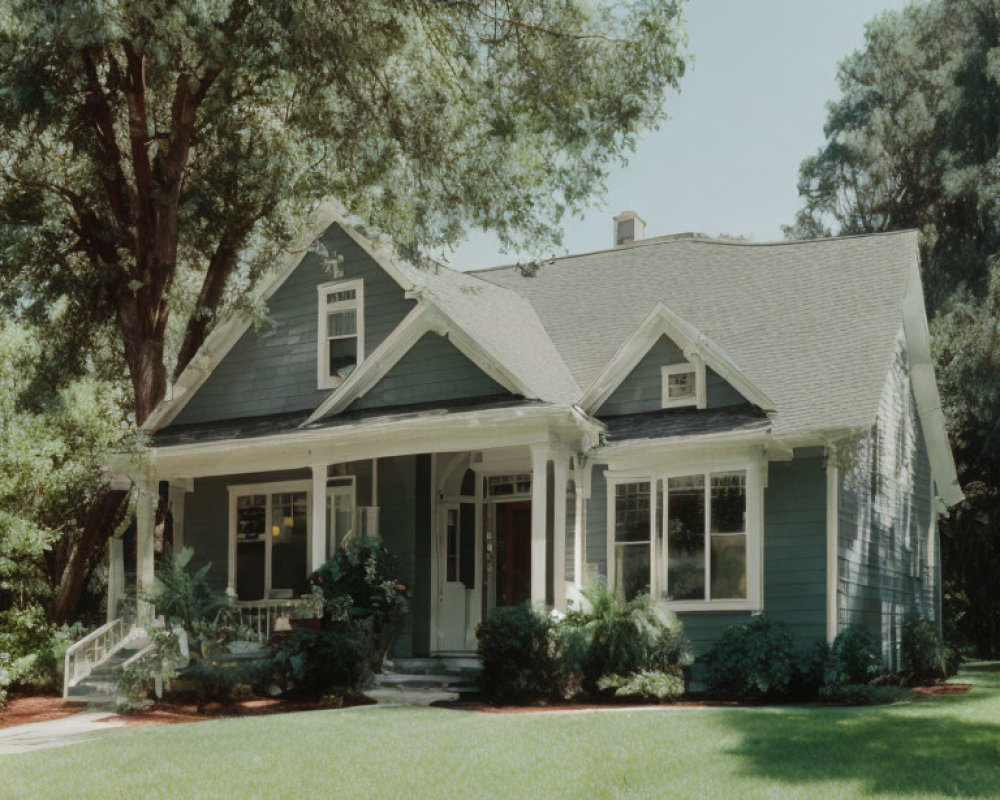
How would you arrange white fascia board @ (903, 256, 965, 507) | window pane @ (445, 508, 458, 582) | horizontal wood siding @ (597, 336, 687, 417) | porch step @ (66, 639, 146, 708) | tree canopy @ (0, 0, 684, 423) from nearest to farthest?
tree canopy @ (0, 0, 684, 423)
porch step @ (66, 639, 146, 708)
horizontal wood siding @ (597, 336, 687, 417)
window pane @ (445, 508, 458, 582)
white fascia board @ (903, 256, 965, 507)

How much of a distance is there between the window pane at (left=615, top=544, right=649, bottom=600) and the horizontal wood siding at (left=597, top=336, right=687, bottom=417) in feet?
6.36

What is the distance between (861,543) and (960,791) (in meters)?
8.75

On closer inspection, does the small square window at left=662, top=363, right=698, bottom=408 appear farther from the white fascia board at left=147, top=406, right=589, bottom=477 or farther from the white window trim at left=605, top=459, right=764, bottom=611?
the white fascia board at left=147, top=406, right=589, bottom=477

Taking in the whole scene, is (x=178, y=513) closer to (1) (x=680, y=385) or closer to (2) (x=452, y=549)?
(2) (x=452, y=549)

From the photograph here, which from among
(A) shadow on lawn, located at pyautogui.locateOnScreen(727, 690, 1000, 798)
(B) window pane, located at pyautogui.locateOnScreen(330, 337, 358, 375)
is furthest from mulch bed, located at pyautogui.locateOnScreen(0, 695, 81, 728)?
(A) shadow on lawn, located at pyautogui.locateOnScreen(727, 690, 1000, 798)

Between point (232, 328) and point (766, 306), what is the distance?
8.42 meters

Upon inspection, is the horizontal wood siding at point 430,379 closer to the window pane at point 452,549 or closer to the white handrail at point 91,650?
the window pane at point 452,549

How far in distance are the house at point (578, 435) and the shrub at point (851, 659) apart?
0.97 feet

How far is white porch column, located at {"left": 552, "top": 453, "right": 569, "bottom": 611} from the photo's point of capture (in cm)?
1517

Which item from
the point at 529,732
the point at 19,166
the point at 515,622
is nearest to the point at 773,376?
the point at 515,622

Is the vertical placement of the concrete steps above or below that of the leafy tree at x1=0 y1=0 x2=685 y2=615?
below

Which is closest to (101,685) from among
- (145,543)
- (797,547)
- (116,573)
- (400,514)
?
(145,543)

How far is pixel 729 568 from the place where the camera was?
1558 cm

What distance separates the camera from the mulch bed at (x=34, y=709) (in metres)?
15.1
